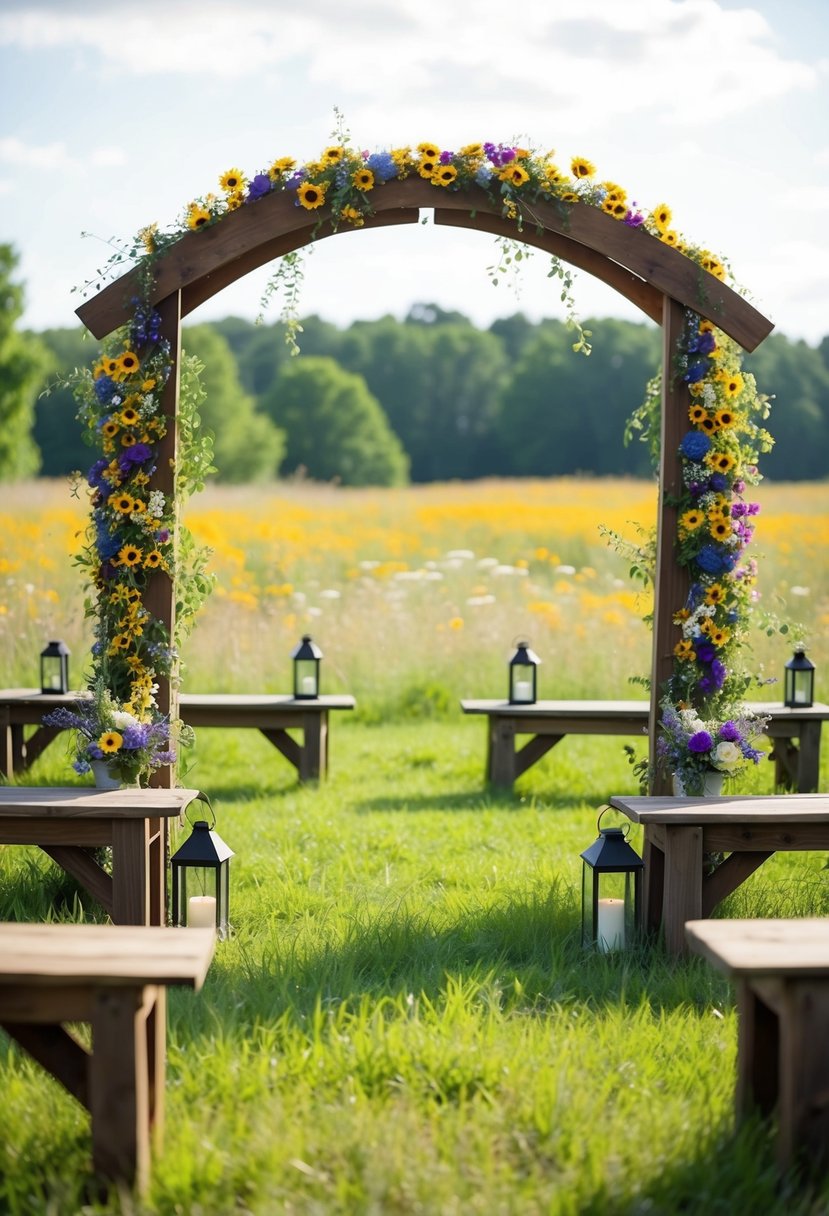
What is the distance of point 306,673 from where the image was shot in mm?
7828

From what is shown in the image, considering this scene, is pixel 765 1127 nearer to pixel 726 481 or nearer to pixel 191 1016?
pixel 191 1016

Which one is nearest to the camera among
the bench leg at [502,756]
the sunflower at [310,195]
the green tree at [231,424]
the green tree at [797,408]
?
the sunflower at [310,195]

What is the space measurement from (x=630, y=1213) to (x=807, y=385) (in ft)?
114

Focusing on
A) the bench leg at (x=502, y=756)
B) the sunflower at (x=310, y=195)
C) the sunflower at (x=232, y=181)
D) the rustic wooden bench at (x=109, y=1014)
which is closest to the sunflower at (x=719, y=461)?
the sunflower at (x=310, y=195)

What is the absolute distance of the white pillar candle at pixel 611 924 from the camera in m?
4.49

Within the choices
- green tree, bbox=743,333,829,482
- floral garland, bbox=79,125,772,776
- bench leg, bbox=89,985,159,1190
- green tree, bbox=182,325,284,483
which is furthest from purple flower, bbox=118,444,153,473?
green tree, bbox=182,325,284,483

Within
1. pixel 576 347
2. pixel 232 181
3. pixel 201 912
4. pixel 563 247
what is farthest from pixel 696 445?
pixel 201 912

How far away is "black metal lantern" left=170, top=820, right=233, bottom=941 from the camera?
451 cm

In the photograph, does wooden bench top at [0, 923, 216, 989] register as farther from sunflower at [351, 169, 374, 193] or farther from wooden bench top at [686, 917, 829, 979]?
sunflower at [351, 169, 374, 193]

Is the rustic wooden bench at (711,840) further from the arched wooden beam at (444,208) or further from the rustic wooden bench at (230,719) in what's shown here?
the rustic wooden bench at (230,719)

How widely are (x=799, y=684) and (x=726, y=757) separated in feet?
8.99

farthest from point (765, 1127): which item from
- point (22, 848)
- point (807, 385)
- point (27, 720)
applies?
point (807, 385)

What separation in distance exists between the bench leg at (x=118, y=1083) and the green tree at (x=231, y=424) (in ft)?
120

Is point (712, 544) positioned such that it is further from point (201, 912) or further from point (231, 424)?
point (231, 424)
